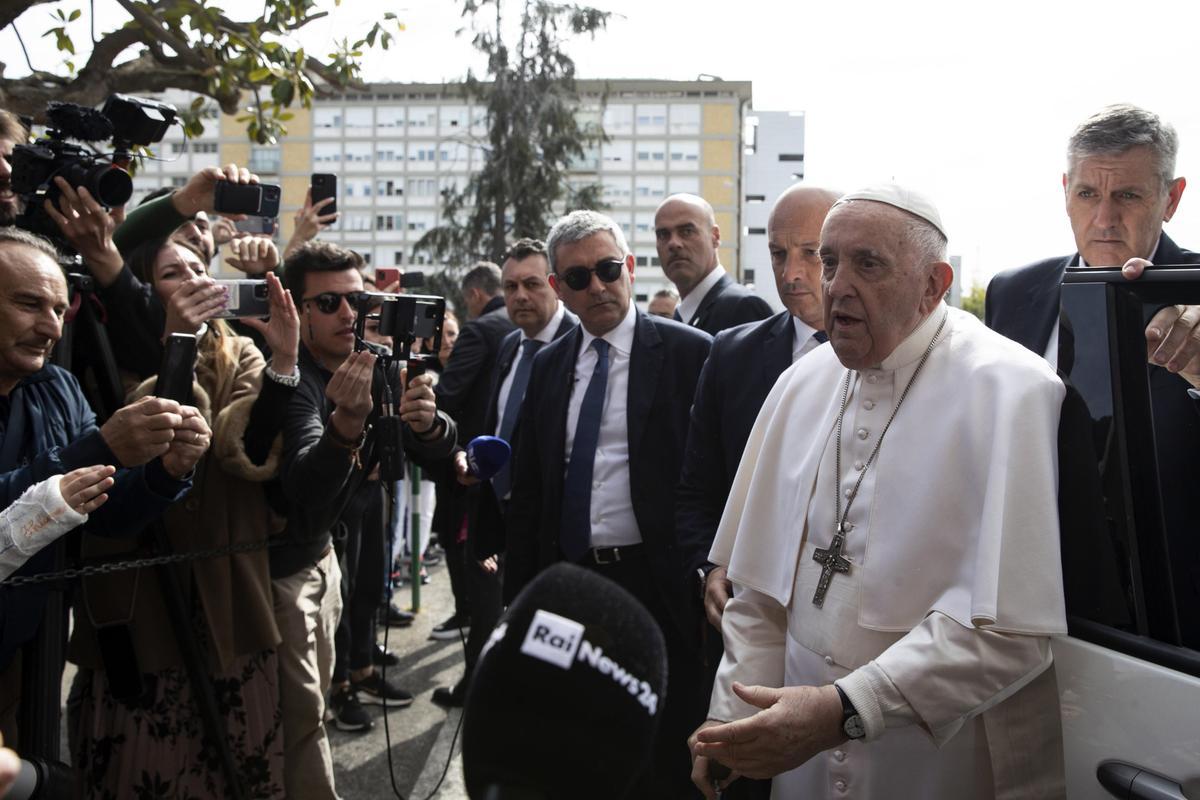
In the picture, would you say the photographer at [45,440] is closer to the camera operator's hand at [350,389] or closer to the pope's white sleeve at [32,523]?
the pope's white sleeve at [32,523]

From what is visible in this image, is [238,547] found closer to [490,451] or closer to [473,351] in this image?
[490,451]

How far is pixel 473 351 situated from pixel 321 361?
7.97ft

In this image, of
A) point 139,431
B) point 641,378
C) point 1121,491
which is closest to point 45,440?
point 139,431

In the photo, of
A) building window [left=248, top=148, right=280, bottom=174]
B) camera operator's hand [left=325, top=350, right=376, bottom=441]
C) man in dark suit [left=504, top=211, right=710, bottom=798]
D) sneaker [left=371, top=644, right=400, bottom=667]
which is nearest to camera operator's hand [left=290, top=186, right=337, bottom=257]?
man in dark suit [left=504, top=211, right=710, bottom=798]

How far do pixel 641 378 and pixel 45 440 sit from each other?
204 centimetres

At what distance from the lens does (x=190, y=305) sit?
129 inches

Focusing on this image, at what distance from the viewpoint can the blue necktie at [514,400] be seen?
5.38 m

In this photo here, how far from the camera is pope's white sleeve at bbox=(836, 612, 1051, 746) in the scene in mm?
2016

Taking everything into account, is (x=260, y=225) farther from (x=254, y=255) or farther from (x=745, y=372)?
(x=745, y=372)

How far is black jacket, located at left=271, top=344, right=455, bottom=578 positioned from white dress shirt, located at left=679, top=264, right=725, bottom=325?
192 centimetres

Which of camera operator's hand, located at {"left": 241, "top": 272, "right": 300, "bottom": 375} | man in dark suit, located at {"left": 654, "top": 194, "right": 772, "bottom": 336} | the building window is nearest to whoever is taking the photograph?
camera operator's hand, located at {"left": 241, "top": 272, "right": 300, "bottom": 375}

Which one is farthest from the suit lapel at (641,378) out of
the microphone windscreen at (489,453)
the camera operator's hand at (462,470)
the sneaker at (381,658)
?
the sneaker at (381,658)

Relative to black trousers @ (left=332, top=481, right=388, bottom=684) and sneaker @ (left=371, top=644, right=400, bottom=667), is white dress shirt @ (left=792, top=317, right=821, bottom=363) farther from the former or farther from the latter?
sneaker @ (left=371, top=644, right=400, bottom=667)

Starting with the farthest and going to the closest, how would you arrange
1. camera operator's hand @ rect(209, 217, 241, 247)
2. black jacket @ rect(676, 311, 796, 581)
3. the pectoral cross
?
camera operator's hand @ rect(209, 217, 241, 247) → black jacket @ rect(676, 311, 796, 581) → the pectoral cross
